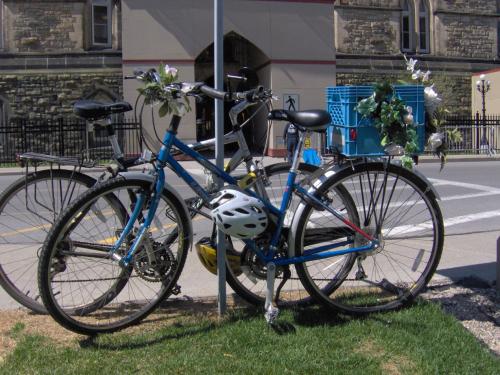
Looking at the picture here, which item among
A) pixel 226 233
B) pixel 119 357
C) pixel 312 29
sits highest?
pixel 312 29

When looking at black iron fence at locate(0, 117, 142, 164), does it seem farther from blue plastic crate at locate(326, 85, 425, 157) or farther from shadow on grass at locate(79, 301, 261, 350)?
blue plastic crate at locate(326, 85, 425, 157)

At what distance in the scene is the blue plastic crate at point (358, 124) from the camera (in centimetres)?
383

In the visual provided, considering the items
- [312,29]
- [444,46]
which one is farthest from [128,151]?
[444,46]

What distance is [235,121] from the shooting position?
3.92 meters

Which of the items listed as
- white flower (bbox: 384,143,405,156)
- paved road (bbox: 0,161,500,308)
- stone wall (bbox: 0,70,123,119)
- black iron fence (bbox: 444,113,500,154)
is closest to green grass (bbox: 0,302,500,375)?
paved road (bbox: 0,161,500,308)

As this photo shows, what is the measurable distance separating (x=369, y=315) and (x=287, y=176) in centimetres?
107

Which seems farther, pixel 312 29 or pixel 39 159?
pixel 312 29

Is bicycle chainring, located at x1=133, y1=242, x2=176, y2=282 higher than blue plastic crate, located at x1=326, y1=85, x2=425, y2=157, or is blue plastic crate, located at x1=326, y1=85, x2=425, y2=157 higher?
blue plastic crate, located at x1=326, y1=85, x2=425, y2=157

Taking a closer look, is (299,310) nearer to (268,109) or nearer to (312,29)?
(268,109)

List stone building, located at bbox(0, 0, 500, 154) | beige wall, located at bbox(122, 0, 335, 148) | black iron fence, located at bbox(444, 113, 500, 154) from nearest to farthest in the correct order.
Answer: beige wall, located at bbox(122, 0, 335, 148) → stone building, located at bbox(0, 0, 500, 154) → black iron fence, located at bbox(444, 113, 500, 154)

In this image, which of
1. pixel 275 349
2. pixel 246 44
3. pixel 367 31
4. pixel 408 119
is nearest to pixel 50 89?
pixel 246 44

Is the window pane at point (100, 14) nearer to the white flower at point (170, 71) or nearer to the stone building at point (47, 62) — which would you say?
the stone building at point (47, 62)

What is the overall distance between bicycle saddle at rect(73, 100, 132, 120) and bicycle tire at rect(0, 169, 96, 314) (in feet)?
1.53

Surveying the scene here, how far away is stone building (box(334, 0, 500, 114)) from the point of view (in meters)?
29.7
